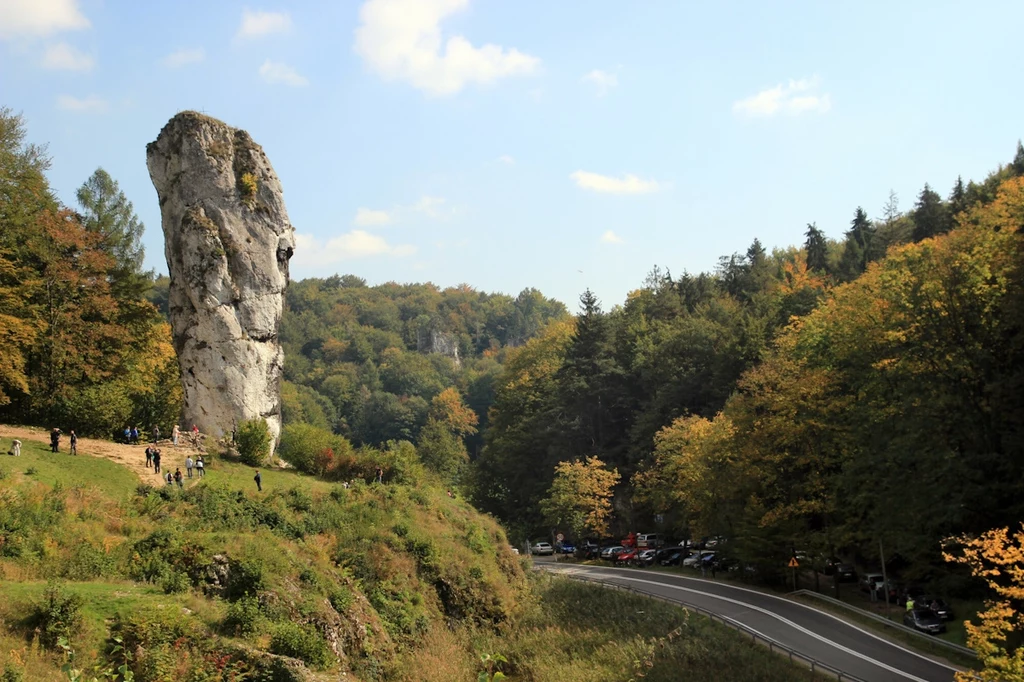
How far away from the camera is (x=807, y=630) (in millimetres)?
29797

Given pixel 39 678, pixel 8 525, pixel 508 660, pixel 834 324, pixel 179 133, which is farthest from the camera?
pixel 834 324

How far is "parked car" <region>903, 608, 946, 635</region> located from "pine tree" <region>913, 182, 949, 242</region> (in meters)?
46.4

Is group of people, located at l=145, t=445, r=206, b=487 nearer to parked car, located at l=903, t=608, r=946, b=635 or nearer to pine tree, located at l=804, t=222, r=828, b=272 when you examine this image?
parked car, located at l=903, t=608, r=946, b=635

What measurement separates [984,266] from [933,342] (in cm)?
334

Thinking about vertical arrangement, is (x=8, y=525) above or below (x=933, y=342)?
below

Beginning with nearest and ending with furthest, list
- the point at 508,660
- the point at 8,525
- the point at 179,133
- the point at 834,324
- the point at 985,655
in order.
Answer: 1. the point at 985,655
2. the point at 8,525
3. the point at 508,660
4. the point at 179,133
5. the point at 834,324

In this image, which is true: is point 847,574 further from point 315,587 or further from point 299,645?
point 299,645

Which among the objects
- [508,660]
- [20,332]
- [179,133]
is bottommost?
[508,660]

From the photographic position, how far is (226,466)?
33188 millimetres

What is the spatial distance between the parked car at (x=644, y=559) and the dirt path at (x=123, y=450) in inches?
1134

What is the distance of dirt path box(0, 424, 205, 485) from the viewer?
1161 inches

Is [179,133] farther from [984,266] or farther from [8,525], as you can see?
[984,266]

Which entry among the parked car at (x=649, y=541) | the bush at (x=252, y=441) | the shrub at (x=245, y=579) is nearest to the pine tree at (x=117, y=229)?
the bush at (x=252, y=441)

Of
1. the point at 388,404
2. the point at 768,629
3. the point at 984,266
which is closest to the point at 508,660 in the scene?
the point at 768,629
